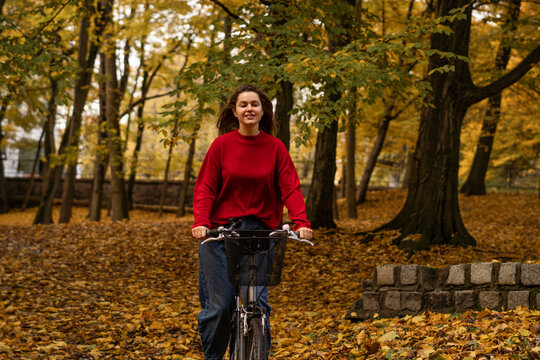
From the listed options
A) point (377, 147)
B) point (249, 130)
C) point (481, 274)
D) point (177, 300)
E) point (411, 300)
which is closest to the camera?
point (249, 130)

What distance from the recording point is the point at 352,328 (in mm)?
5863

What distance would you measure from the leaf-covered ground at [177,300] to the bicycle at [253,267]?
1.67m

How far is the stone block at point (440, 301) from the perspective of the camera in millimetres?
5699

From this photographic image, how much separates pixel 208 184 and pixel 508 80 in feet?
28.4

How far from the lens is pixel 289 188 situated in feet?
11.6

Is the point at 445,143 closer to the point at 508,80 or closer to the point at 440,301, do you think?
the point at 508,80

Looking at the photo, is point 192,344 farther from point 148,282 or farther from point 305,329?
point 148,282

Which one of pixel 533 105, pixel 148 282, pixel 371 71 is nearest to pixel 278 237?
pixel 371 71

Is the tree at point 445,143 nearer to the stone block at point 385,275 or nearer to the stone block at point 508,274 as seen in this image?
the stone block at point 385,275

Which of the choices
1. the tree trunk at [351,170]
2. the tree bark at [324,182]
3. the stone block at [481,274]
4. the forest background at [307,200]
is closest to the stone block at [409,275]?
the forest background at [307,200]

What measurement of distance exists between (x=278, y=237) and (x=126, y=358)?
3.07 metres

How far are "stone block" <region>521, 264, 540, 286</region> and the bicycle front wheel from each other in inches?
124

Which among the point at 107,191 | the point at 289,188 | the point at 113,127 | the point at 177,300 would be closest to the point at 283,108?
the point at 177,300

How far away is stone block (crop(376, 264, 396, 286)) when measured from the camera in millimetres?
6152
